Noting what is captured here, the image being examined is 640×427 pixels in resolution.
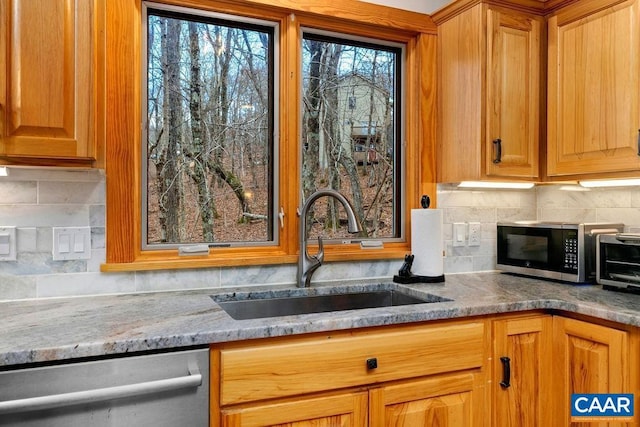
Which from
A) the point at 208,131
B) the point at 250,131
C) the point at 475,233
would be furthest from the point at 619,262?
the point at 208,131

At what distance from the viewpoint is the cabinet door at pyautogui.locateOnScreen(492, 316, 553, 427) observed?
1.67 meters

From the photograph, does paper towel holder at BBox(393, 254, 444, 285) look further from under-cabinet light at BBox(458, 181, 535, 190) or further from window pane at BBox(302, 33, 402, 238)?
under-cabinet light at BBox(458, 181, 535, 190)

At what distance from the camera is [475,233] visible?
2.44 metres

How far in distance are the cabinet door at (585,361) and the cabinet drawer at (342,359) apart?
1.09 feet

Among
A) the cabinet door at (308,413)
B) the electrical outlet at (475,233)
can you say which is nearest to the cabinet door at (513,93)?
the electrical outlet at (475,233)

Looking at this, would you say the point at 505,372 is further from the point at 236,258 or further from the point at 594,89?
the point at 594,89

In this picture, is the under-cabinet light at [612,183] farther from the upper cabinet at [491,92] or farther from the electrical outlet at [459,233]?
the electrical outlet at [459,233]

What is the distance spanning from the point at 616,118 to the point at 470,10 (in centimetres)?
78

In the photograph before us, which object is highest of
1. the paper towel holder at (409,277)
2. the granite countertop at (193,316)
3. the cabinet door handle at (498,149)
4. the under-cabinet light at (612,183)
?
the cabinet door handle at (498,149)

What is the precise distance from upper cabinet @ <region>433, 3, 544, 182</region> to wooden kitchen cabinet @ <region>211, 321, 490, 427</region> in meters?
0.84

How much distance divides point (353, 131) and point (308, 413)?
136 cm

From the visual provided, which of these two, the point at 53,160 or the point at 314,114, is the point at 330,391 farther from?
the point at 314,114

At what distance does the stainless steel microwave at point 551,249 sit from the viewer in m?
1.99

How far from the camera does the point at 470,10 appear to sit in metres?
2.12
